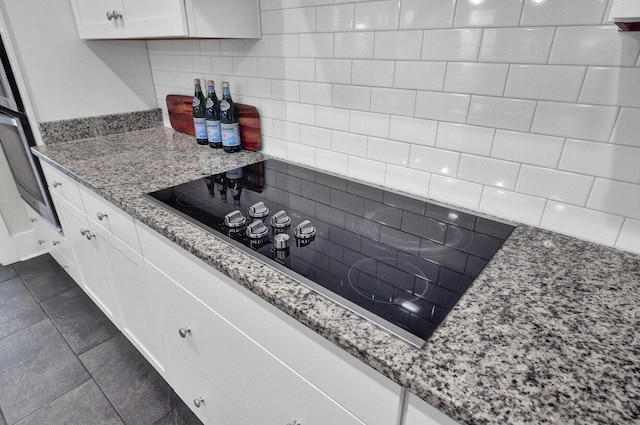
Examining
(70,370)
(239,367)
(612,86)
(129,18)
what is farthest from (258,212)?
(70,370)

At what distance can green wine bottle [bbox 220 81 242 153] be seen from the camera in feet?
4.82

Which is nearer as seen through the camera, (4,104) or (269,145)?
(269,145)

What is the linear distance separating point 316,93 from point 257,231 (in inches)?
25.3

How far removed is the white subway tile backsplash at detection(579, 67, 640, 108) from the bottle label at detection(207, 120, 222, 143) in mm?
1291

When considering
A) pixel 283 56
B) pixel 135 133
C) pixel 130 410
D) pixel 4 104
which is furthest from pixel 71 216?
pixel 283 56

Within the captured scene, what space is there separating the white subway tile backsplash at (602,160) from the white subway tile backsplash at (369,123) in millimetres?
486

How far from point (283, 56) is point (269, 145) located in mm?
361

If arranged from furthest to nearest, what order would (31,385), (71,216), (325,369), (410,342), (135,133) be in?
(135,133) → (71,216) → (31,385) → (325,369) → (410,342)

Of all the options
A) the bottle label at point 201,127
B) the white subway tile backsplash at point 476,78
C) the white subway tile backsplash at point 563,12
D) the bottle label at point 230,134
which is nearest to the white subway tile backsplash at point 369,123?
the white subway tile backsplash at point 476,78

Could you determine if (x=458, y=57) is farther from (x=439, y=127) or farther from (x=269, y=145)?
(x=269, y=145)

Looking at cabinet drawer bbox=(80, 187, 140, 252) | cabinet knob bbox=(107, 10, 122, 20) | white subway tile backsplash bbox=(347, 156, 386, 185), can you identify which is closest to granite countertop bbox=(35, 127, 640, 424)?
cabinet drawer bbox=(80, 187, 140, 252)

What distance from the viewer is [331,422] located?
668mm

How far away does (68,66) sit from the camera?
1644mm

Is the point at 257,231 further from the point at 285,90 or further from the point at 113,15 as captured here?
the point at 113,15
